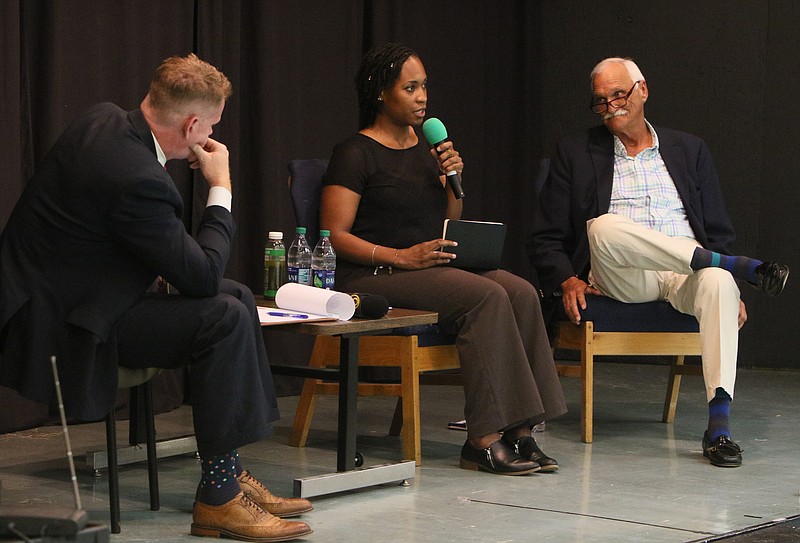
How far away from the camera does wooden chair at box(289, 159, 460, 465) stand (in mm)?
3463

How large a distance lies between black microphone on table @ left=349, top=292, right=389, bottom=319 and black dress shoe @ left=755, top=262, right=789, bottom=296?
1313 mm

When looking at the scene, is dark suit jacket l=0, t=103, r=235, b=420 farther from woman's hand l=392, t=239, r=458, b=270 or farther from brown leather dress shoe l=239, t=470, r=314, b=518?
woman's hand l=392, t=239, r=458, b=270

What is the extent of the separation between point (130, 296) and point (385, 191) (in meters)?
1.26

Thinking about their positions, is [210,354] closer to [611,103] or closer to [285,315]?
[285,315]

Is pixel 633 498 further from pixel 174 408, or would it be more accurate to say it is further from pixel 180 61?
pixel 174 408

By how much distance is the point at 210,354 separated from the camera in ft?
8.38

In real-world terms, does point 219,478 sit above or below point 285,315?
below

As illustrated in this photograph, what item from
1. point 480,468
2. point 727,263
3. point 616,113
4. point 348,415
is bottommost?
point 480,468

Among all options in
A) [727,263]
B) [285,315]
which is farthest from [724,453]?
[285,315]

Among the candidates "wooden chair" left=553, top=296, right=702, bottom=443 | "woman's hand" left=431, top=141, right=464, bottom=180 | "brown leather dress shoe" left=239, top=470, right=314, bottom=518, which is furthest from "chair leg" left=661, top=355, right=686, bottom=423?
"brown leather dress shoe" left=239, top=470, right=314, bottom=518

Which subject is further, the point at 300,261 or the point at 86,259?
the point at 300,261

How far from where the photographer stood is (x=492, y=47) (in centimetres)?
617

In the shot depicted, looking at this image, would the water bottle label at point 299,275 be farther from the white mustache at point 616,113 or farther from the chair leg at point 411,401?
the white mustache at point 616,113

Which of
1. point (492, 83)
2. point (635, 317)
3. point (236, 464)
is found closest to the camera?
point (236, 464)
